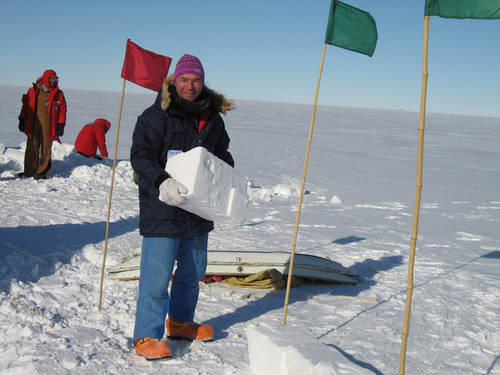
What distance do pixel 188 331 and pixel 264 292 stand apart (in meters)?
1.24

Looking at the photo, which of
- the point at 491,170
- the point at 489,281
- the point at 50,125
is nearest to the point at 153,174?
the point at 489,281

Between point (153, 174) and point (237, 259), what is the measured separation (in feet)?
6.31

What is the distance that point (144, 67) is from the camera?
3.60 meters

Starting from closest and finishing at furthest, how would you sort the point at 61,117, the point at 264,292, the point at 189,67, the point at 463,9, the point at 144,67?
1. the point at 463,9
2. the point at 189,67
3. the point at 144,67
4. the point at 264,292
5. the point at 61,117

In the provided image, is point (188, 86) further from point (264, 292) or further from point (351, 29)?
point (264, 292)

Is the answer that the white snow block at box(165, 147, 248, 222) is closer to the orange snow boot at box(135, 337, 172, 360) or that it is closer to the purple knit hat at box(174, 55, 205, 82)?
the purple knit hat at box(174, 55, 205, 82)

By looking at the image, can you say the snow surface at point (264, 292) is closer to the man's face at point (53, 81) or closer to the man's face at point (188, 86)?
the man's face at point (188, 86)

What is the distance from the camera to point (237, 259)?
13.3 feet

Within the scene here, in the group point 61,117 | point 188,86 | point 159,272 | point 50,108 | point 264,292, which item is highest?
point 188,86

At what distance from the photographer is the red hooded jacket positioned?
7473 mm

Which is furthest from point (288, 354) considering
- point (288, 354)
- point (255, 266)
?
point (255, 266)

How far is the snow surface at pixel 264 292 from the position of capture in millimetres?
2704

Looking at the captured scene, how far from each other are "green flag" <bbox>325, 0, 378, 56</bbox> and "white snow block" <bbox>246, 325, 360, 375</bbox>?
2.01m

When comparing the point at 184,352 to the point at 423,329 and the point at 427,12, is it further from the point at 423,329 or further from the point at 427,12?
the point at 427,12
